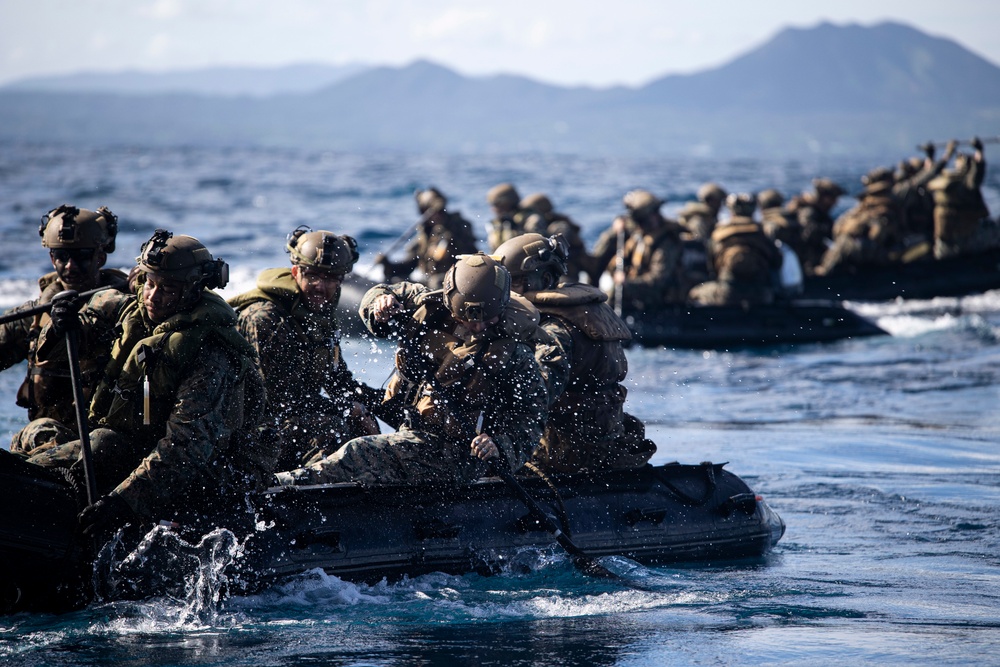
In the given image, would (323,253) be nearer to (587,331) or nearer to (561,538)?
(587,331)

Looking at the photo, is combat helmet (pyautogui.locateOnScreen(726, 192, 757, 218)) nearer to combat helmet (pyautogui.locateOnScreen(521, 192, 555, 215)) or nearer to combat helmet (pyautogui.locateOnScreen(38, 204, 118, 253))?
combat helmet (pyautogui.locateOnScreen(521, 192, 555, 215))

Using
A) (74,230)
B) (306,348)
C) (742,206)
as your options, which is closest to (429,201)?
(742,206)

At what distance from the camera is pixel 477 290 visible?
747 cm

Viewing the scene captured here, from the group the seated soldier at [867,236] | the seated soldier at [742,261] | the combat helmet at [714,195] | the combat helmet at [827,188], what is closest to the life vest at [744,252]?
the seated soldier at [742,261]

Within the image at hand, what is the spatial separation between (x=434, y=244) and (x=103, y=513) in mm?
11996

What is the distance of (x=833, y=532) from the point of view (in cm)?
1002

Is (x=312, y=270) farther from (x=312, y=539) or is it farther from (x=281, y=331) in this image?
(x=312, y=539)

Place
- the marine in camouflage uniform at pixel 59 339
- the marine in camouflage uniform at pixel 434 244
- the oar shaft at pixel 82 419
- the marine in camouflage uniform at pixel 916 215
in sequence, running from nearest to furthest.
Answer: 1. the oar shaft at pixel 82 419
2. the marine in camouflage uniform at pixel 59 339
3. the marine in camouflage uniform at pixel 434 244
4. the marine in camouflage uniform at pixel 916 215

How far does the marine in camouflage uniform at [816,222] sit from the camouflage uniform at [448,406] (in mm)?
15735

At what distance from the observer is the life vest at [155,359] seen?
22.1 ft

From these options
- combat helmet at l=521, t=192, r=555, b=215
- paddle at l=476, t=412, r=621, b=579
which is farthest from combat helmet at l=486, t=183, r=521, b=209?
paddle at l=476, t=412, r=621, b=579

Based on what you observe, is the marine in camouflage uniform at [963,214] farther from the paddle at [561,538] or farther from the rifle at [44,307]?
the rifle at [44,307]

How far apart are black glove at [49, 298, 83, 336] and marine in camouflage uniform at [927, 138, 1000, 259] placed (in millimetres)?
18784

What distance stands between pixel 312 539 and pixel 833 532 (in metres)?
4.49
